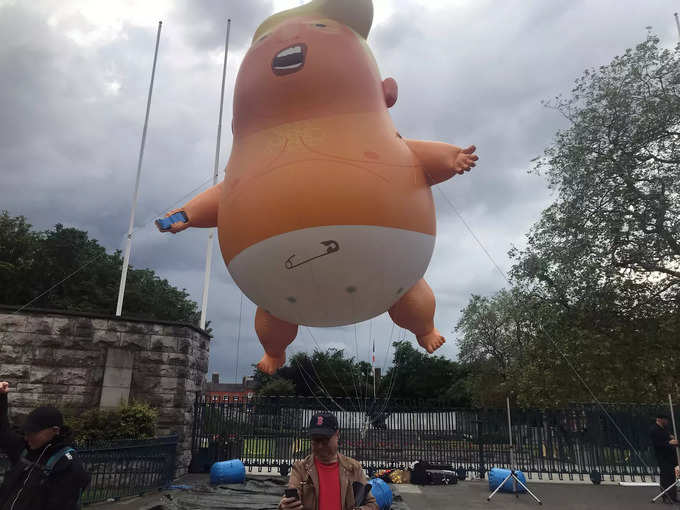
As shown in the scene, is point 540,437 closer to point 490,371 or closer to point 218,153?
point 218,153

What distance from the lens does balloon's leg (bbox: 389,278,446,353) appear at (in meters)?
5.26

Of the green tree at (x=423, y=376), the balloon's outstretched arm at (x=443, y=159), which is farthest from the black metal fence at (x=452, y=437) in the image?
the green tree at (x=423, y=376)

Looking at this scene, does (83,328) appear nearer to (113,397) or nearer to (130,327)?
(130,327)

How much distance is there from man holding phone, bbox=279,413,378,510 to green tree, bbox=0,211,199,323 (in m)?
26.9

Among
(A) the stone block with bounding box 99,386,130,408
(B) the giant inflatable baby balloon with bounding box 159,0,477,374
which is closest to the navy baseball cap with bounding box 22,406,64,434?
(B) the giant inflatable baby balloon with bounding box 159,0,477,374

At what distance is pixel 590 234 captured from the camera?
44.0 feet

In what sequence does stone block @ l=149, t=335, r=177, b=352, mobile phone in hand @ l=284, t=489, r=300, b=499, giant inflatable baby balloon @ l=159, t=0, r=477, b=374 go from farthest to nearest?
stone block @ l=149, t=335, r=177, b=352
giant inflatable baby balloon @ l=159, t=0, r=477, b=374
mobile phone in hand @ l=284, t=489, r=300, b=499

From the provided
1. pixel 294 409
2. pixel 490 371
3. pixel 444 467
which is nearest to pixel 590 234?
pixel 444 467

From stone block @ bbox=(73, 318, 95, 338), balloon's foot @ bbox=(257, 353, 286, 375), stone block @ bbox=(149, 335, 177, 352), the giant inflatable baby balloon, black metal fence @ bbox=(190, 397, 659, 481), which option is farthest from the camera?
black metal fence @ bbox=(190, 397, 659, 481)

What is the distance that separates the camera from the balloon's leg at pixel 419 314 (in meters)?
5.26

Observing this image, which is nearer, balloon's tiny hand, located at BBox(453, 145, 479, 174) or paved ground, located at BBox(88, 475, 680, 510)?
balloon's tiny hand, located at BBox(453, 145, 479, 174)

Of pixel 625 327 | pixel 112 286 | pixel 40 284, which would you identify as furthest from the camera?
pixel 112 286

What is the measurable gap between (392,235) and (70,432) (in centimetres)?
282

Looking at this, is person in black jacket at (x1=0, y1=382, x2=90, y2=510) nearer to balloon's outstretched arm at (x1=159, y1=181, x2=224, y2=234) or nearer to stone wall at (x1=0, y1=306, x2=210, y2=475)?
balloon's outstretched arm at (x1=159, y1=181, x2=224, y2=234)
